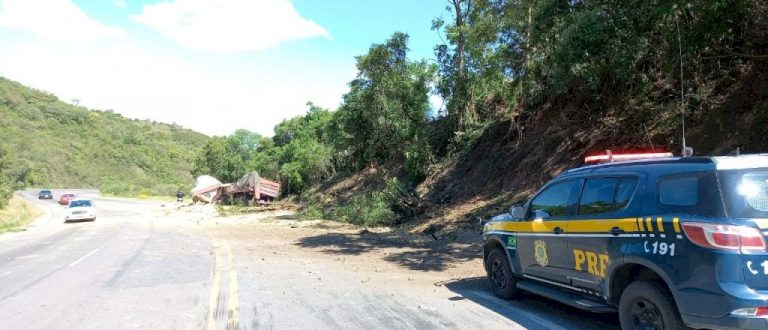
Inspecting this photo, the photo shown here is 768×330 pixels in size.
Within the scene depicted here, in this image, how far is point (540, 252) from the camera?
21.5 ft

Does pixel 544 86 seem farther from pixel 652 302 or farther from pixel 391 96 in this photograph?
pixel 652 302

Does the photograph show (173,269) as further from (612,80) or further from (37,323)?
(612,80)

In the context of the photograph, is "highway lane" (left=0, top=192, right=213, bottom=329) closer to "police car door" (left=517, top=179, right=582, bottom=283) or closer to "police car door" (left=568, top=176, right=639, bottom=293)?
"police car door" (left=517, top=179, right=582, bottom=283)

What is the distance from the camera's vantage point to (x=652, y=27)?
1062 cm

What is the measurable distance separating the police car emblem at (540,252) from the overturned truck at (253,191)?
35.3m

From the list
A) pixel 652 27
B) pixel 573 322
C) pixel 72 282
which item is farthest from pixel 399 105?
pixel 573 322

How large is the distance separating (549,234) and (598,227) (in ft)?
3.07

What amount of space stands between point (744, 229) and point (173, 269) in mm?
10354

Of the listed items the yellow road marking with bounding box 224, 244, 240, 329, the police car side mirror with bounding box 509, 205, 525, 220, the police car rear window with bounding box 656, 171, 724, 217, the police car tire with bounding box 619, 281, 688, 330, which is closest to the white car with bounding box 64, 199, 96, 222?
the yellow road marking with bounding box 224, 244, 240, 329

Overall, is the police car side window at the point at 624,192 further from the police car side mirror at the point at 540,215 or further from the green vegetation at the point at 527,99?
the green vegetation at the point at 527,99

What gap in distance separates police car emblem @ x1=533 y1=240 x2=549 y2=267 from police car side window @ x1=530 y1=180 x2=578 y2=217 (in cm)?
39

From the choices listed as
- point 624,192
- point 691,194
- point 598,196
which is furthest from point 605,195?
point 691,194

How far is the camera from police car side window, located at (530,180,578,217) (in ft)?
20.4

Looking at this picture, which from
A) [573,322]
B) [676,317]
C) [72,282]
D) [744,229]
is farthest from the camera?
[72,282]
